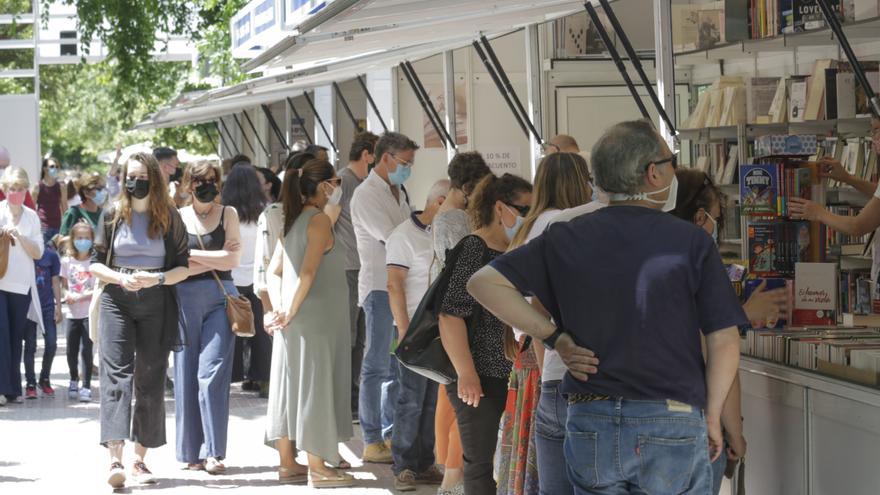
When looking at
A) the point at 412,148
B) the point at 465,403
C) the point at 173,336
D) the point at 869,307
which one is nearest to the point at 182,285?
the point at 173,336

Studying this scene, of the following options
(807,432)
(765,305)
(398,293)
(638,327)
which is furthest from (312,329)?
(638,327)

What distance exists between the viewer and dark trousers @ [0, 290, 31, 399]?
10.9 m

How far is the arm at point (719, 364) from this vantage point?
3.66 metres

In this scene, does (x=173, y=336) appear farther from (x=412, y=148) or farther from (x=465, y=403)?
(x=465, y=403)

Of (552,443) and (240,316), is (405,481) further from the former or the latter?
(552,443)

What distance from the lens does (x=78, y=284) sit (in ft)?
36.7

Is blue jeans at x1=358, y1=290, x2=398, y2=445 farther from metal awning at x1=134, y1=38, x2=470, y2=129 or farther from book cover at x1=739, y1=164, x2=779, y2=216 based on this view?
book cover at x1=739, y1=164, x2=779, y2=216

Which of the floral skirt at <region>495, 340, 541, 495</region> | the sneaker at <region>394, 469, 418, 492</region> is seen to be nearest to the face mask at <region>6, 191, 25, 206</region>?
the sneaker at <region>394, 469, 418, 492</region>

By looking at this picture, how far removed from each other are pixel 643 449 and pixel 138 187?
Result: 453cm

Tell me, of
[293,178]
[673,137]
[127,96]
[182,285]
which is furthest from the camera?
[127,96]

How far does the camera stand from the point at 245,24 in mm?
10250

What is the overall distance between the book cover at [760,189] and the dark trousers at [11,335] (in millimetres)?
7250

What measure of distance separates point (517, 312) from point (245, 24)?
22.6 ft

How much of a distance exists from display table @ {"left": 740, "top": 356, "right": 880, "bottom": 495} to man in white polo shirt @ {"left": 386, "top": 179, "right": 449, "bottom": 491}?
7.53 feet
